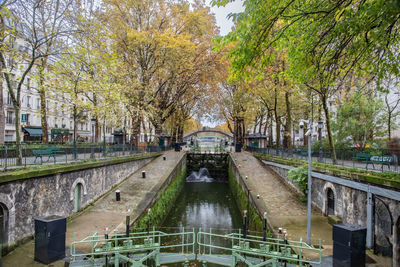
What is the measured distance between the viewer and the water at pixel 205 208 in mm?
16913

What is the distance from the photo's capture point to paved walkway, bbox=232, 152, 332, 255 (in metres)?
11.0

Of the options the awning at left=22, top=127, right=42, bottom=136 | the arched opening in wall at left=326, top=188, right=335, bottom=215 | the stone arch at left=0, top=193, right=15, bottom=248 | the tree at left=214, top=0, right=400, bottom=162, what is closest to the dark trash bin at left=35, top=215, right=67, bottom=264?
the stone arch at left=0, top=193, right=15, bottom=248

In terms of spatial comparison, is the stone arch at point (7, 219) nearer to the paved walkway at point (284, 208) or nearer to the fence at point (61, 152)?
the fence at point (61, 152)

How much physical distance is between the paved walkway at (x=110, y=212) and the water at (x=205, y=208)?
279 centimetres

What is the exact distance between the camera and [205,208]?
2123 centimetres

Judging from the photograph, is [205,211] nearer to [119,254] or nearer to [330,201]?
[330,201]

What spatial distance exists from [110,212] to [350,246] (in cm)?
1148

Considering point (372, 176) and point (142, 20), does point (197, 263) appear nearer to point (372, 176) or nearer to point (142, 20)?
point (372, 176)

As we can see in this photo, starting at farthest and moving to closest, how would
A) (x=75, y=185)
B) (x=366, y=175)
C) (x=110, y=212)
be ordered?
1. (x=110, y=212)
2. (x=75, y=185)
3. (x=366, y=175)

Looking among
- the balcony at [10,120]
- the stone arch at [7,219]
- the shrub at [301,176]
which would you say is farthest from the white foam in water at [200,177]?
the balcony at [10,120]

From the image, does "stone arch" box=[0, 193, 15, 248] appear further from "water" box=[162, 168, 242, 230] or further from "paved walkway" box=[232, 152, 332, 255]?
"paved walkway" box=[232, 152, 332, 255]

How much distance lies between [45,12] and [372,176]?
17564mm

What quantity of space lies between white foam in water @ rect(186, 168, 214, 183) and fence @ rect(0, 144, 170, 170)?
5.64 m

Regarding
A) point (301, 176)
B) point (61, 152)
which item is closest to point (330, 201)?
point (301, 176)
